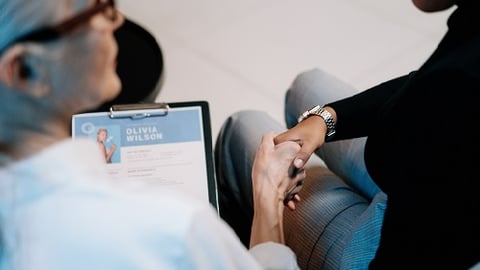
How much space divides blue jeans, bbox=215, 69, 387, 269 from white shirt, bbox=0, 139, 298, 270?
534 mm

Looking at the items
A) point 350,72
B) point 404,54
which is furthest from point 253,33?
point 404,54

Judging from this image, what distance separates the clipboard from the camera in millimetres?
948

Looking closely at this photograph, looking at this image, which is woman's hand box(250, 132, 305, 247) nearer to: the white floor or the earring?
the earring

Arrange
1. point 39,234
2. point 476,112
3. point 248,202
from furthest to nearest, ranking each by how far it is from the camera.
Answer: point 248,202 < point 476,112 < point 39,234

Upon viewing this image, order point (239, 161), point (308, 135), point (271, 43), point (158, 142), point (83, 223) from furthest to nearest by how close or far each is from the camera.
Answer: point (271, 43) → point (239, 161) → point (308, 135) → point (158, 142) → point (83, 223)

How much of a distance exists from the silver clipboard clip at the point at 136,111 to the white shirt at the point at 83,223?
1.46 feet

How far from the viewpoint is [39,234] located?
52cm

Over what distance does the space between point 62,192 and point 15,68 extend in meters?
0.12

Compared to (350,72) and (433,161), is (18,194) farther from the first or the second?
(350,72)

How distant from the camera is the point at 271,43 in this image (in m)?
2.00

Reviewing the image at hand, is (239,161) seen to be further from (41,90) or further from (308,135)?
(41,90)

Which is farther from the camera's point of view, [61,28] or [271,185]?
[271,185]

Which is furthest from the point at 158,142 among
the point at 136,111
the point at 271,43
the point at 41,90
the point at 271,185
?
the point at 271,43

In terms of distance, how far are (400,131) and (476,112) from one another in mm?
137
